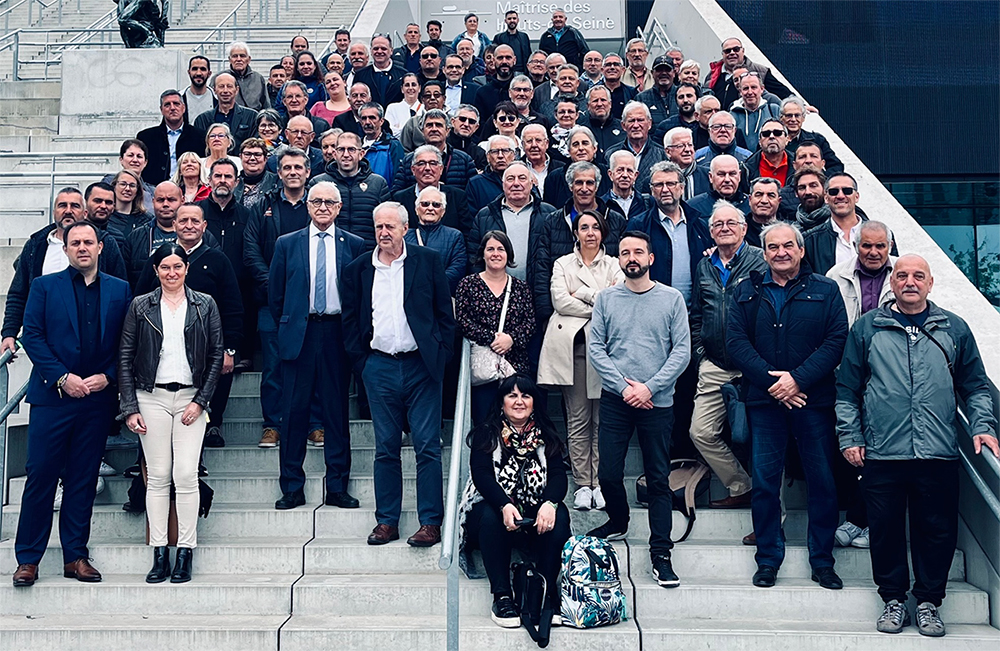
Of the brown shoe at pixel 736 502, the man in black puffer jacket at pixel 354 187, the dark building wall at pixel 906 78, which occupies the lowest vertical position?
the brown shoe at pixel 736 502

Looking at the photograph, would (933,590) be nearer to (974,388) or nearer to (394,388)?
(974,388)

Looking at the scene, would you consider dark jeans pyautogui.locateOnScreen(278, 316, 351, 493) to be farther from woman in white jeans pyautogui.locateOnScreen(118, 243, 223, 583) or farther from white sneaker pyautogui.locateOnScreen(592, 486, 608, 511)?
white sneaker pyautogui.locateOnScreen(592, 486, 608, 511)

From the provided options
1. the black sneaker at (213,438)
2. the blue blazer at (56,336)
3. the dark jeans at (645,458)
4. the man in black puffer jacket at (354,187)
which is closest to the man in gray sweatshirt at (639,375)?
the dark jeans at (645,458)

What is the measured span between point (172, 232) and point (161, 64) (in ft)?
16.4

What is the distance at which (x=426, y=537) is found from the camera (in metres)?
6.00

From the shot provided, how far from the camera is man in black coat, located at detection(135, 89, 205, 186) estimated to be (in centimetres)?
892

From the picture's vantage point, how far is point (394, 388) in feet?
20.5

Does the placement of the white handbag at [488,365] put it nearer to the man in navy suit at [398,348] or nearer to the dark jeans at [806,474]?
the man in navy suit at [398,348]

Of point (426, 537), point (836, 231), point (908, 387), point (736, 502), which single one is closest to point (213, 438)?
point (426, 537)

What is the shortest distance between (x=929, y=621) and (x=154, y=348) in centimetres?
433

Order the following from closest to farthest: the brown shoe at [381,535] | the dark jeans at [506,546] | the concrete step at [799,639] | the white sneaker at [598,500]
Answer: the concrete step at [799,639] < the dark jeans at [506,546] < the brown shoe at [381,535] < the white sneaker at [598,500]

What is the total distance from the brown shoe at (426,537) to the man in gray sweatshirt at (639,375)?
881mm

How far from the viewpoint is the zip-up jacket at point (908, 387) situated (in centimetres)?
549

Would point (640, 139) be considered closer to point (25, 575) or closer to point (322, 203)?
point (322, 203)
